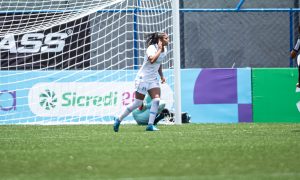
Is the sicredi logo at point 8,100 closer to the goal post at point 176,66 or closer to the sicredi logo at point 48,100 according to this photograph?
the sicredi logo at point 48,100

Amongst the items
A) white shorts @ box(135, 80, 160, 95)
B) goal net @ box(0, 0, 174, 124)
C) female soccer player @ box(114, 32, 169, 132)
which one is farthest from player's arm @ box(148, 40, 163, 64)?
goal net @ box(0, 0, 174, 124)

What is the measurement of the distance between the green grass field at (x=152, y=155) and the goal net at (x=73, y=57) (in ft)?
13.7

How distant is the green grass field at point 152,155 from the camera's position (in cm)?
784

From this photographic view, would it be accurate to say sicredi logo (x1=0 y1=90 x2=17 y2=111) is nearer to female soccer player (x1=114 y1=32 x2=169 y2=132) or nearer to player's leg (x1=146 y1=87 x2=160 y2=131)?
female soccer player (x1=114 y1=32 x2=169 y2=132)

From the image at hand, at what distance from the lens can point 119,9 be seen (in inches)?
757

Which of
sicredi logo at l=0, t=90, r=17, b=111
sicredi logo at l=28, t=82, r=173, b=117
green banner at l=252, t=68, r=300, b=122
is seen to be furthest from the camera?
green banner at l=252, t=68, r=300, b=122

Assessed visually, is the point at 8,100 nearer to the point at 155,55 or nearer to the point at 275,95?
the point at 155,55

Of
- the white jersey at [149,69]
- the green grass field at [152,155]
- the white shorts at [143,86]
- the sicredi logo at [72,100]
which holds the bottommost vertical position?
the green grass field at [152,155]

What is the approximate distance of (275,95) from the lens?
18953mm

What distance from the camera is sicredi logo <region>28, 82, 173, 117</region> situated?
18.2m

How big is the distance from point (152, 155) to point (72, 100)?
348 inches

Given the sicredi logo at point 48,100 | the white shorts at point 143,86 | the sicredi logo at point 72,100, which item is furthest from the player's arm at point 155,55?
the sicredi logo at point 48,100

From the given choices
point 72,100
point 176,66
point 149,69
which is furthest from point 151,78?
point 72,100

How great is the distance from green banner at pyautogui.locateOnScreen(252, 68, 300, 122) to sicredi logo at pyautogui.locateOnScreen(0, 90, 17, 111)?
535cm
